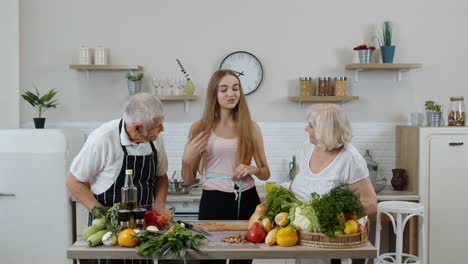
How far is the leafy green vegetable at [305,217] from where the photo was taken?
2.59 metres

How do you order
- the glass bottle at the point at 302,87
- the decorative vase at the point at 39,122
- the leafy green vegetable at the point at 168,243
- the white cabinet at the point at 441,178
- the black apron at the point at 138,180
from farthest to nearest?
the glass bottle at the point at 302,87 < the decorative vase at the point at 39,122 < the white cabinet at the point at 441,178 < the black apron at the point at 138,180 < the leafy green vegetable at the point at 168,243

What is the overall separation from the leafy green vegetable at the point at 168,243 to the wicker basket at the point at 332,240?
48cm

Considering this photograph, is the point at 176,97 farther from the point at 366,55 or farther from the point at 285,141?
the point at 366,55

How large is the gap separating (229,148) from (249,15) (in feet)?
8.02

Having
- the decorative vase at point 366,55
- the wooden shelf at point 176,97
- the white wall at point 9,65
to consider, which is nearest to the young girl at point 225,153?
the wooden shelf at point 176,97

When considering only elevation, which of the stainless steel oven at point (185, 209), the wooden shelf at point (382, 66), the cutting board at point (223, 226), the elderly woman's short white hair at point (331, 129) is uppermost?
the wooden shelf at point (382, 66)

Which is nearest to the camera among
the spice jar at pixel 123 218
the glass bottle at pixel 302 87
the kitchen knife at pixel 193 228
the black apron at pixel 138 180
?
the spice jar at pixel 123 218

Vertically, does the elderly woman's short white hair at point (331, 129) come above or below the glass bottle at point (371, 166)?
above

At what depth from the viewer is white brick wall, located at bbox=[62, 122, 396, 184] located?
5.51m

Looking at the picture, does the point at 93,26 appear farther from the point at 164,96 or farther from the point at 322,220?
the point at 322,220

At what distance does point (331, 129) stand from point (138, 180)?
1.04 metres

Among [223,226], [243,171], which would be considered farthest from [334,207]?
[243,171]

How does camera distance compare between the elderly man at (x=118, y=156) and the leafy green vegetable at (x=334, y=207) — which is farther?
the elderly man at (x=118, y=156)

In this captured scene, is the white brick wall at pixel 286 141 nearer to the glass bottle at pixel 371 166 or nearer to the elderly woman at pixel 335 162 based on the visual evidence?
the glass bottle at pixel 371 166
